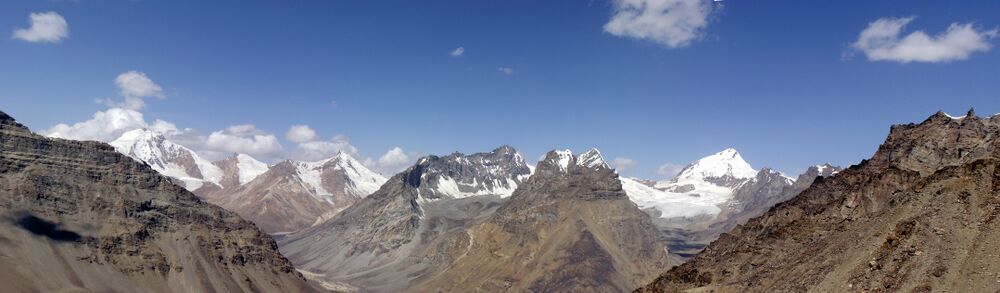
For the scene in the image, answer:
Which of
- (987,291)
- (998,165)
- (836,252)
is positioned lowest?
(987,291)

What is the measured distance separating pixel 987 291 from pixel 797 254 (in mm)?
61690

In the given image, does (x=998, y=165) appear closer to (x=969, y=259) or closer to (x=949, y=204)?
(x=949, y=204)

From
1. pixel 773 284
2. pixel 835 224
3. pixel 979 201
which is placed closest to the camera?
pixel 979 201

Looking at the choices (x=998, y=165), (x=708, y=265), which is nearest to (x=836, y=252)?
(x=998, y=165)

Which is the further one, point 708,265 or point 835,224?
point 708,265

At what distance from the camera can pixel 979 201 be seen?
123 meters

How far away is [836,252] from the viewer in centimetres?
14088

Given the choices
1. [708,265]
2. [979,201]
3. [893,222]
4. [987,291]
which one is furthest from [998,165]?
[708,265]

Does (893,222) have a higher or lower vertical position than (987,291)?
higher

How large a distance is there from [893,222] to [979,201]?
14298 mm

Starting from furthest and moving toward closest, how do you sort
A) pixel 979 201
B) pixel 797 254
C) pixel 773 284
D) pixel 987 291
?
pixel 797 254 < pixel 773 284 < pixel 979 201 < pixel 987 291

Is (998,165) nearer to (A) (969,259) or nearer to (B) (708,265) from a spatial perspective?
(A) (969,259)

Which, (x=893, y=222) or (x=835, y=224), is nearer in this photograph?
(x=893, y=222)

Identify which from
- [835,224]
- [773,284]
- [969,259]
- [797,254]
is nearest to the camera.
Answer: [969,259]
